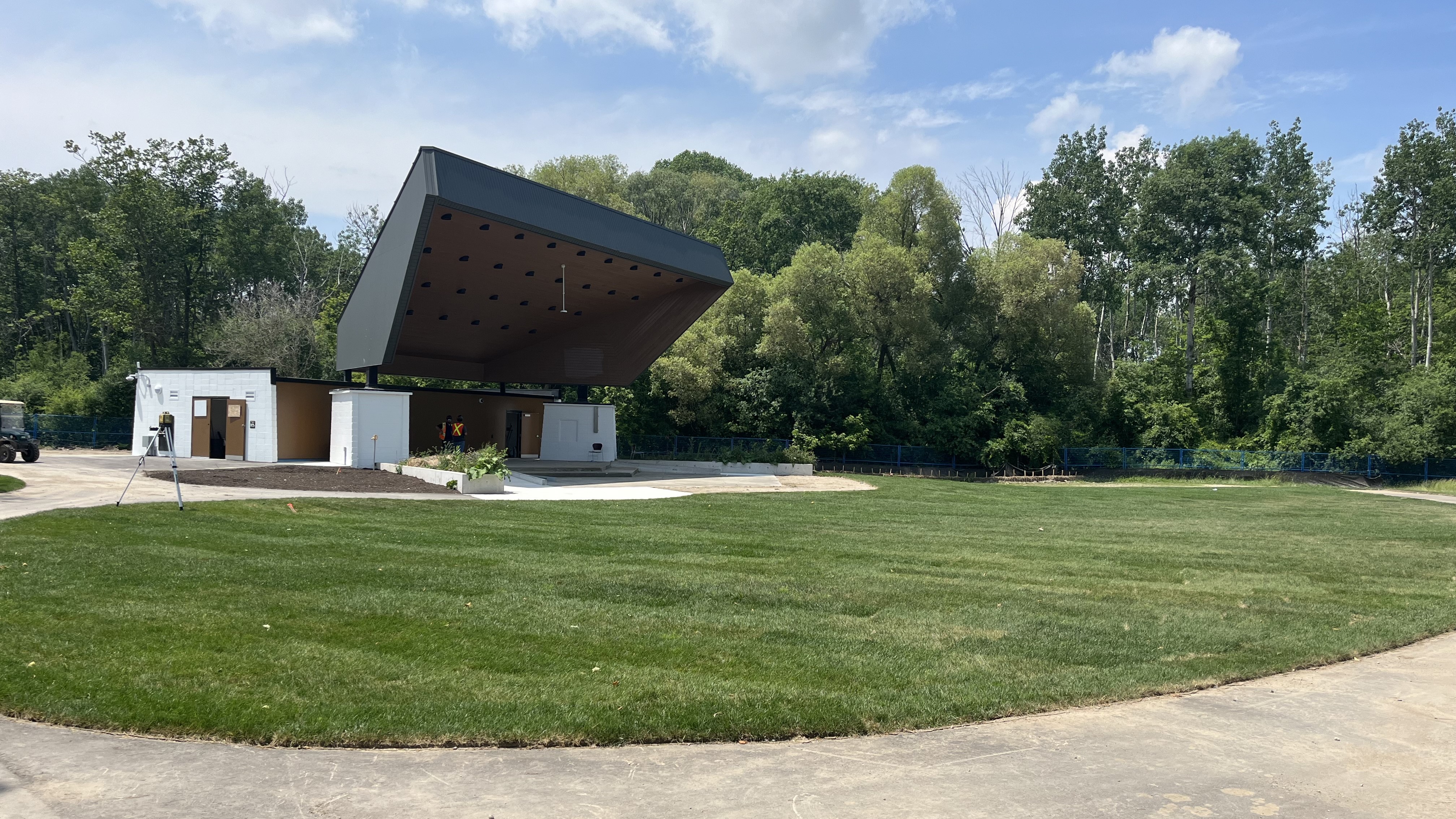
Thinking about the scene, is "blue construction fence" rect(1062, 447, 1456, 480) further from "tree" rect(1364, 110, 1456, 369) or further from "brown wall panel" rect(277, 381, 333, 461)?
"brown wall panel" rect(277, 381, 333, 461)

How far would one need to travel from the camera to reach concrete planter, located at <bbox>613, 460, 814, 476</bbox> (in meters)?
33.6

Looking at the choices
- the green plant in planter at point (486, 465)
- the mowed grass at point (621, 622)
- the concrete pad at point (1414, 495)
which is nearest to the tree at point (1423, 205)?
the concrete pad at point (1414, 495)

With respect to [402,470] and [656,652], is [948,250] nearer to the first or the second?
[402,470]

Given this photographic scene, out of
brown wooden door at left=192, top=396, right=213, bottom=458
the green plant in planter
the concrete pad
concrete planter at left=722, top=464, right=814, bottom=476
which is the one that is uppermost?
brown wooden door at left=192, top=396, right=213, bottom=458

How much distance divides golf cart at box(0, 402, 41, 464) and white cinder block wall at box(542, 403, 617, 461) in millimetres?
15848

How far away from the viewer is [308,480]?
68.8ft

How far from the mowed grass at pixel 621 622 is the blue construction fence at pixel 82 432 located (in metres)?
28.8

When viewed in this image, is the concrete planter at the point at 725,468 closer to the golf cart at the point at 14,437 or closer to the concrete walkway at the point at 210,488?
the concrete walkway at the point at 210,488

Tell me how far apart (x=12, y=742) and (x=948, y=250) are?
139 ft

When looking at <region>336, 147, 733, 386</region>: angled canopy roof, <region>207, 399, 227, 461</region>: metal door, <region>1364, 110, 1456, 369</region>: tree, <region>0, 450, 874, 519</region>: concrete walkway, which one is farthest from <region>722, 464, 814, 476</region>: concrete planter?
<region>1364, 110, 1456, 369</region>: tree

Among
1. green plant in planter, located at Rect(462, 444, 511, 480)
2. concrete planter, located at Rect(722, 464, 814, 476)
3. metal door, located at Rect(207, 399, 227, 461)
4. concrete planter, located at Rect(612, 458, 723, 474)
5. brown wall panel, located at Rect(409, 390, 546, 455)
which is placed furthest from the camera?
brown wall panel, located at Rect(409, 390, 546, 455)

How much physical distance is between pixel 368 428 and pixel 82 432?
22.2m

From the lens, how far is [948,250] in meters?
43.0

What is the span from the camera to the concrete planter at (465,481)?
69.0 ft
